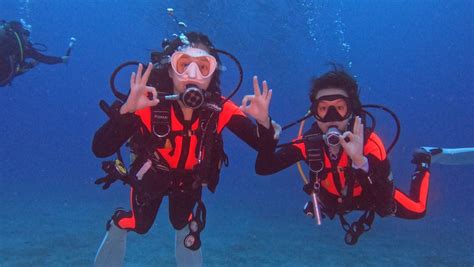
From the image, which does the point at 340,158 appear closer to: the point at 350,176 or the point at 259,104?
the point at 350,176

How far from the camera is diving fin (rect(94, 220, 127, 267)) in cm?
536

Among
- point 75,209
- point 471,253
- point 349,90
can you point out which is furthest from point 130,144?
point 75,209

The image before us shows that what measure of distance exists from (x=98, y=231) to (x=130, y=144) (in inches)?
345

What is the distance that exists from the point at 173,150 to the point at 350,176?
209 cm

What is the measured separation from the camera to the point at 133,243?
439 inches

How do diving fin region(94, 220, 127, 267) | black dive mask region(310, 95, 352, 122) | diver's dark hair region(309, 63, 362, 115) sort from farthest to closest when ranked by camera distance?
diving fin region(94, 220, 127, 267) < diver's dark hair region(309, 63, 362, 115) < black dive mask region(310, 95, 352, 122)

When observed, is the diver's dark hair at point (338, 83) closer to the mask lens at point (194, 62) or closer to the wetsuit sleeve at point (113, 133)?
the mask lens at point (194, 62)

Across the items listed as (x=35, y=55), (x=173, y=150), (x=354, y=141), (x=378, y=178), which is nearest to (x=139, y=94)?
(x=173, y=150)

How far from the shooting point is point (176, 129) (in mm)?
4613

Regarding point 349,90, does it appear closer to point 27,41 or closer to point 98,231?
point 27,41

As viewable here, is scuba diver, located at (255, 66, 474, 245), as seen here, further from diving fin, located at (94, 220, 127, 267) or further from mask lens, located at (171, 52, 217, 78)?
diving fin, located at (94, 220, 127, 267)

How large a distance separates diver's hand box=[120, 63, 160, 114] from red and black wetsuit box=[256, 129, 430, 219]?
137cm

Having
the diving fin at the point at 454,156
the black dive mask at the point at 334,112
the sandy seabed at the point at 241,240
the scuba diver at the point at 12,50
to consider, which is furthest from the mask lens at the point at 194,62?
the scuba diver at the point at 12,50

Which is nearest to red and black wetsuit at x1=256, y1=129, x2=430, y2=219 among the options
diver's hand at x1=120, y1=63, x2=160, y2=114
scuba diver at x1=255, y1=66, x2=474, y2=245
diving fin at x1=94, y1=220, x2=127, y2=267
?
scuba diver at x1=255, y1=66, x2=474, y2=245
